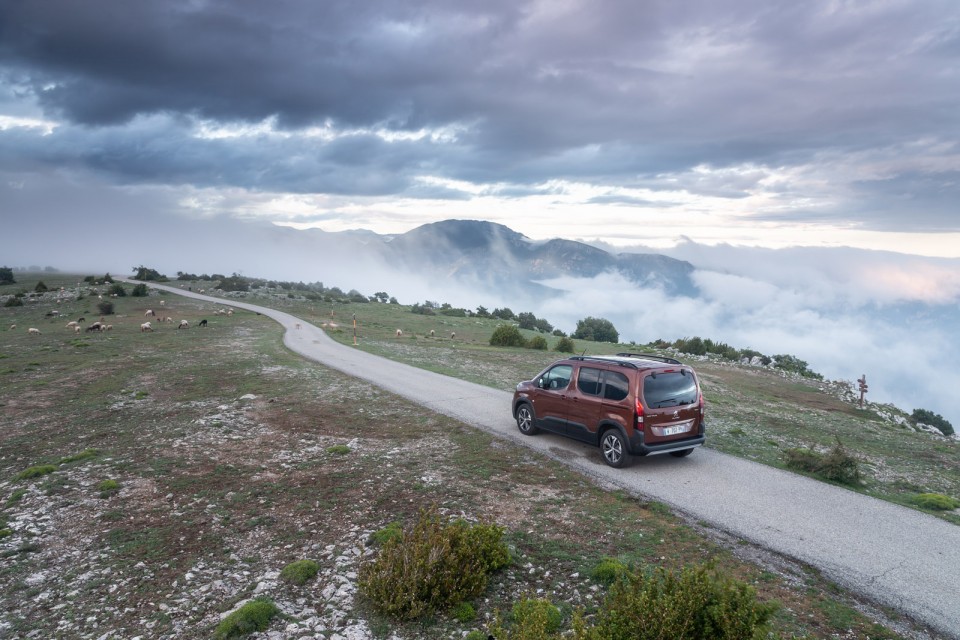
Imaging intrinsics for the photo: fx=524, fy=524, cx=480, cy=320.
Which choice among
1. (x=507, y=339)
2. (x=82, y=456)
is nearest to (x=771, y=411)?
(x=507, y=339)

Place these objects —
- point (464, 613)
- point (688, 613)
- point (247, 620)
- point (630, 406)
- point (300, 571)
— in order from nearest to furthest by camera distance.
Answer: point (688, 613)
point (247, 620)
point (464, 613)
point (300, 571)
point (630, 406)

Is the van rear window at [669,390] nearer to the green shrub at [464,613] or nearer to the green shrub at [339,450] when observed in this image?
the green shrub at [464,613]

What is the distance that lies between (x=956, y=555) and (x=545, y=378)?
808cm

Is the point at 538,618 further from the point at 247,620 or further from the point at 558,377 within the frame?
the point at 558,377

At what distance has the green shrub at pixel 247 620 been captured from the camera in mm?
5945

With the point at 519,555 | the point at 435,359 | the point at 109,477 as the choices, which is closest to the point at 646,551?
the point at 519,555

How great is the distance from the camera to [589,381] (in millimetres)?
12094

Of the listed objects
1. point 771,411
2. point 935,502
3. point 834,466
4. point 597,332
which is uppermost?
point 834,466

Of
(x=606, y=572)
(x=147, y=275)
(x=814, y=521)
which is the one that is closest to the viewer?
(x=606, y=572)

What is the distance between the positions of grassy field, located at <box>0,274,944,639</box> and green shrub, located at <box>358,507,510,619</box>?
0.70ft

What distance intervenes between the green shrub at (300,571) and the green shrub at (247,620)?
1.98ft

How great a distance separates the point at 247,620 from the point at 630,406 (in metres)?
7.71

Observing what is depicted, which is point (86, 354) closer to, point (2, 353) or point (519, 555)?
point (2, 353)

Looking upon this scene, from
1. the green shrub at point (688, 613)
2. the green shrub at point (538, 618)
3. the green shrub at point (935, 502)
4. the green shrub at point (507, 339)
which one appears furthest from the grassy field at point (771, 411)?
the green shrub at point (538, 618)
